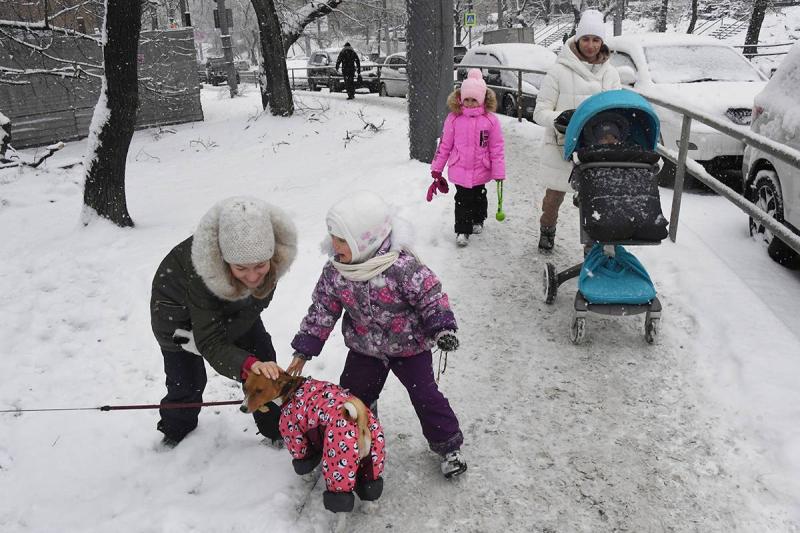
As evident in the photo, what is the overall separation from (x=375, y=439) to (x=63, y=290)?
162 inches

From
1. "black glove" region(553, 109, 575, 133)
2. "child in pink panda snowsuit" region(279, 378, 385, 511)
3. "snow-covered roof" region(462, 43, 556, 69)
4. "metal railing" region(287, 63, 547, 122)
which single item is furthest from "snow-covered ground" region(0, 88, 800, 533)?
"snow-covered roof" region(462, 43, 556, 69)

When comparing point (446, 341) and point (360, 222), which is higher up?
point (360, 222)

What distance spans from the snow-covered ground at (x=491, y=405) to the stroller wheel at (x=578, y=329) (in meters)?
0.10

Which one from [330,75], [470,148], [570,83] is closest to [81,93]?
[330,75]

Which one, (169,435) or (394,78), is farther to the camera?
(394,78)

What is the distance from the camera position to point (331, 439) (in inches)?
97.9

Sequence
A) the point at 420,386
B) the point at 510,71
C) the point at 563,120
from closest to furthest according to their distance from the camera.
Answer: the point at 420,386, the point at 563,120, the point at 510,71

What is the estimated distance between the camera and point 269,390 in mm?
2574

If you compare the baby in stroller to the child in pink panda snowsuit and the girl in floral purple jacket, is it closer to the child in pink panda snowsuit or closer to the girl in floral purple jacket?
the girl in floral purple jacket

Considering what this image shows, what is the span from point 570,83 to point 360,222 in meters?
2.99

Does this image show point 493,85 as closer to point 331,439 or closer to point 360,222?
point 360,222

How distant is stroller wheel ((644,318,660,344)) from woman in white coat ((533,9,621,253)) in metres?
1.44

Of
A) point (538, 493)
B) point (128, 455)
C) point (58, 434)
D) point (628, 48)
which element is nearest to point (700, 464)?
point (538, 493)

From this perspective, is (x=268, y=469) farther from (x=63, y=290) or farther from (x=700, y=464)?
(x=63, y=290)
